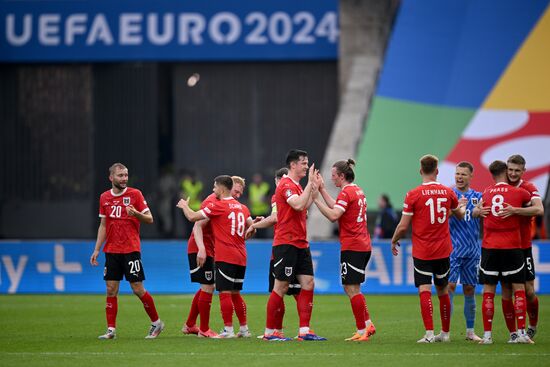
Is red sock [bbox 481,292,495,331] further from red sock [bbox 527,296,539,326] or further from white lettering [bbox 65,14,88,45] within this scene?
white lettering [bbox 65,14,88,45]

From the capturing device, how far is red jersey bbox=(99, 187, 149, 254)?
15.6 meters

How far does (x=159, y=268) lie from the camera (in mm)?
25016

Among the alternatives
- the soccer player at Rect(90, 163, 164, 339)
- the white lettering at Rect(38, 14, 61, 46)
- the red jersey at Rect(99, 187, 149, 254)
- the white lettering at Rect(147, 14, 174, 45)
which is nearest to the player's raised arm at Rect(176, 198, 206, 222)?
the soccer player at Rect(90, 163, 164, 339)

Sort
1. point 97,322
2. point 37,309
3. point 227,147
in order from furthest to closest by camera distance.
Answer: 1. point 227,147
2. point 37,309
3. point 97,322

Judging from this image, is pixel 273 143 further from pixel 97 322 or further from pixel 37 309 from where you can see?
pixel 97 322

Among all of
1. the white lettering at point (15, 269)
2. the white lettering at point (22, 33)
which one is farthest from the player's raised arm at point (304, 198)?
the white lettering at point (22, 33)

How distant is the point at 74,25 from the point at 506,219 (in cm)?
2472

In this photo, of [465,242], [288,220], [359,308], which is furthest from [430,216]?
[288,220]

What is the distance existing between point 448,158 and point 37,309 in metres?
13.9

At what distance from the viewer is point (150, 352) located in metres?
13.8

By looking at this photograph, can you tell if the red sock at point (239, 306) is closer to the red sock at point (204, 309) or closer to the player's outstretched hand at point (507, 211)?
the red sock at point (204, 309)

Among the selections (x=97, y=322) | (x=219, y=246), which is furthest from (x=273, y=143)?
(x=219, y=246)

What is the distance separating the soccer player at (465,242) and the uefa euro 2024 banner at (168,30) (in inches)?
807

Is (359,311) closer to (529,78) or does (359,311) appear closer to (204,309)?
(204,309)
